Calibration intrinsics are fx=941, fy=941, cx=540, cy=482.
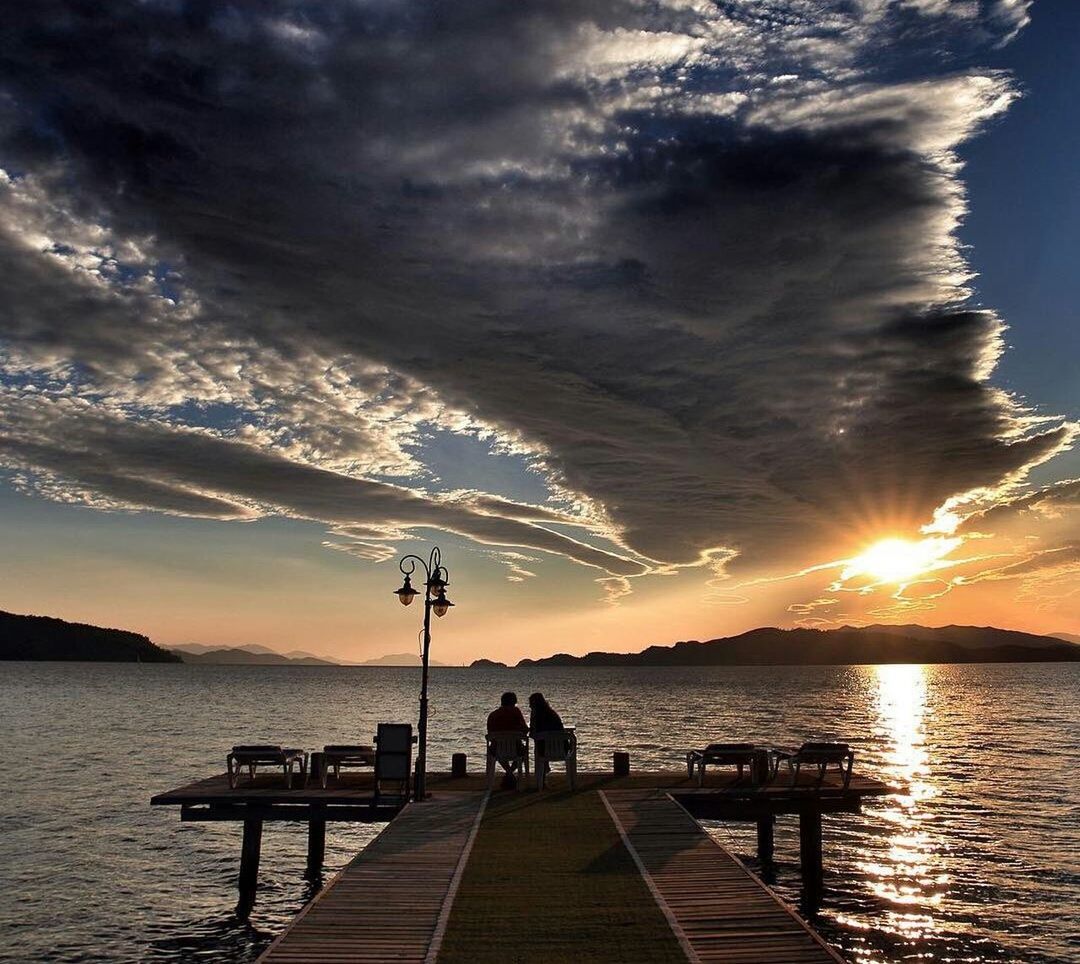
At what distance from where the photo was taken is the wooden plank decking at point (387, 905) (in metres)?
9.70

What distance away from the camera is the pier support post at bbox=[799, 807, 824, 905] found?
23578 mm

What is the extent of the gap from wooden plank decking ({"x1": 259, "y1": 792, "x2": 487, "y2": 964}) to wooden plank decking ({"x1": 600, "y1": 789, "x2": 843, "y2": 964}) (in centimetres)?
267

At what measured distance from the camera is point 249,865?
78.5 feet

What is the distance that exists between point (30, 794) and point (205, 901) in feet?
73.5

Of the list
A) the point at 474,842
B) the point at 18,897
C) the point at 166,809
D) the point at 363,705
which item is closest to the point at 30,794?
the point at 166,809

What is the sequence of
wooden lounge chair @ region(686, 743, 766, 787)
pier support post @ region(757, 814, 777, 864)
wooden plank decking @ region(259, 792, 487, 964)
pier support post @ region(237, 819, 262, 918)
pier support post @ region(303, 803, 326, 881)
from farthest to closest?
pier support post @ region(757, 814, 777, 864)
pier support post @ region(303, 803, 326, 881)
pier support post @ region(237, 819, 262, 918)
wooden lounge chair @ region(686, 743, 766, 787)
wooden plank decking @ region(259, 792, 487, 964)

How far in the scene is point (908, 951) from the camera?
64.6 ft

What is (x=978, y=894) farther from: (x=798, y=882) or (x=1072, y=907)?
(x=798, y=882)

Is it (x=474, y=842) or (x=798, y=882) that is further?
(x=798, y=882)

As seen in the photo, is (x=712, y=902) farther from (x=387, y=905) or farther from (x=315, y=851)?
A: (x=315, y=851)

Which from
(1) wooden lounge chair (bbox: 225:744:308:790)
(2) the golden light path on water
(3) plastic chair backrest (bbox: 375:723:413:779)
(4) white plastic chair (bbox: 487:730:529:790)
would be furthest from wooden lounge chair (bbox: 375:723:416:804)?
(2) the golden light path on water

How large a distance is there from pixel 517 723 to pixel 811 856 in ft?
29.5

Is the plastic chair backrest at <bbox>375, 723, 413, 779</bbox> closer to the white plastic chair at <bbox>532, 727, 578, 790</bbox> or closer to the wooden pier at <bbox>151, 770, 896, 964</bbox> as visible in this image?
the wooden pier at <bbox>151, 770, 896, 964</bbox>

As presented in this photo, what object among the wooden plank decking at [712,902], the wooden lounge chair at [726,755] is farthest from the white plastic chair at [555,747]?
the wooden plank decking at [712,902]
